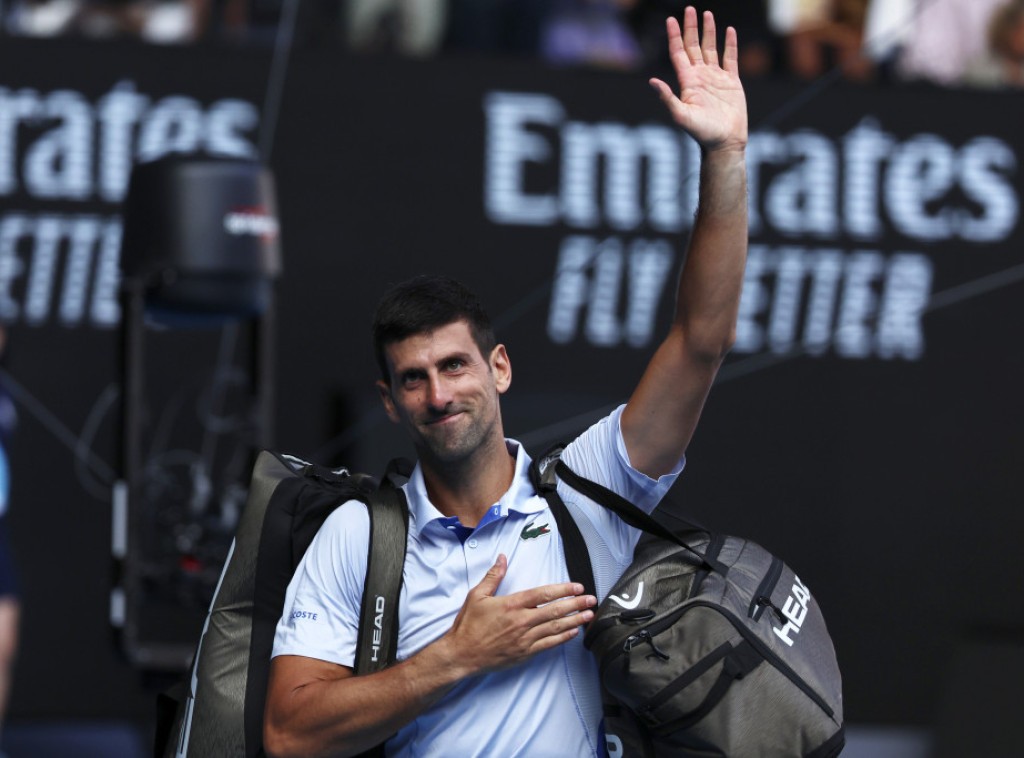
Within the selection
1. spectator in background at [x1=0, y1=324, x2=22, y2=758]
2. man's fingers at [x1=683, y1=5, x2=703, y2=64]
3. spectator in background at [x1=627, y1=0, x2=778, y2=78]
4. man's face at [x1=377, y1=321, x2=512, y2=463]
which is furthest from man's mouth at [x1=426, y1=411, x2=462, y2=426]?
spectator in background at [x1=627, y1=0, x2=778, y2=78]

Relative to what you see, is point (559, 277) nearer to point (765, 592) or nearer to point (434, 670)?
point (765, 592)

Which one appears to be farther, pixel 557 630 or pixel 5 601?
pixel 5 601

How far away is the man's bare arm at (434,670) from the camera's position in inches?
76.4

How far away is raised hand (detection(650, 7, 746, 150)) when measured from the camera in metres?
2.12

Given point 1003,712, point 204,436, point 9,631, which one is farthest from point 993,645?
point 9,631

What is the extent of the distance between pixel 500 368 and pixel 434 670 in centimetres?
51

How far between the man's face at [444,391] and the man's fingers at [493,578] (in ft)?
0.60

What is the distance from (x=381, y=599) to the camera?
2.10m

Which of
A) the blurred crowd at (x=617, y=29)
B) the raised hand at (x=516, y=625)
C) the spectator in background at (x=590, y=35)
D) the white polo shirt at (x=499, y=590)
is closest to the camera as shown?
the raised hand at (x=516, y=625)

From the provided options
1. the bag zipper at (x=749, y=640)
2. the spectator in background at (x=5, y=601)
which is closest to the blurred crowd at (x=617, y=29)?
the spectator in background at (x=5, y=601)

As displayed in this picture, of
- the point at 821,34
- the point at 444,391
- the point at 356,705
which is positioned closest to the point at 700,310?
the point at 444,391

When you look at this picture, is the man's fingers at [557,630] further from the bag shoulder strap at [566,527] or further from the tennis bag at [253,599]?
the tennis bag at [253,599]

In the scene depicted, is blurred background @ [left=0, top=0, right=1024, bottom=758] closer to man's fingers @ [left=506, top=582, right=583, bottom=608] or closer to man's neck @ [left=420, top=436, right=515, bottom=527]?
man's neck @ [left=420, top=436, right=515, bottom=527]

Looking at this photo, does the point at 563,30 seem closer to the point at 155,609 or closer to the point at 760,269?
the point at 760,269
